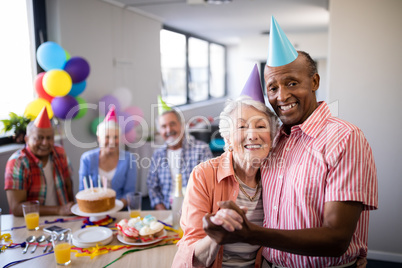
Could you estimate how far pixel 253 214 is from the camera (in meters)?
1.38

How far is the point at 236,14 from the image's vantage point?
19.8 feet

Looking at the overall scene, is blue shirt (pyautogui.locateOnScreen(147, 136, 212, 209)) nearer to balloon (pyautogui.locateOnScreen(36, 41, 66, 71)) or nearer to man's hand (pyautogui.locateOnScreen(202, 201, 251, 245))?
balloon (pyautogui.locateOnScreen(36, 41, 66, 71))

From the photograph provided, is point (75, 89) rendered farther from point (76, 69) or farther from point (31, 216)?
point (31, 216)

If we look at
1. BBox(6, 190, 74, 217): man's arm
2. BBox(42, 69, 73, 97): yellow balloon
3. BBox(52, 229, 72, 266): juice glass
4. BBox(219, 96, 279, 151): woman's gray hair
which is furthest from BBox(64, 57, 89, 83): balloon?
BBox(219, 96, 279, 151): woman's gray hair

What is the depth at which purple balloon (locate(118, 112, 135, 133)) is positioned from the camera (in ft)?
14.6

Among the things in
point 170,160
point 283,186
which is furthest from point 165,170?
point 283,186

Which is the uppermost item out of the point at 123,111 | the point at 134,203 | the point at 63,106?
the point at 63,106

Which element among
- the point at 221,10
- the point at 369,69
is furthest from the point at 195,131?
the point at 369,69

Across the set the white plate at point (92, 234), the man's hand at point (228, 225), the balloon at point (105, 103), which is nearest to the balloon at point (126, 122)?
the balloon at point (105, 103)

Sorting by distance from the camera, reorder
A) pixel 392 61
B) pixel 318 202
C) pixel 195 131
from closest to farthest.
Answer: pixel 318 202
pixel 392 61
pixel 195 131

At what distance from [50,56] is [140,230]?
2088 mm

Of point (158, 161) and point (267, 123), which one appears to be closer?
point (267, 123)

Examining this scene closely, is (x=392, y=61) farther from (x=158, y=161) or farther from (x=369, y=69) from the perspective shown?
(x=158, y=161)

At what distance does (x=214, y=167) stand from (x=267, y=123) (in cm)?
29
